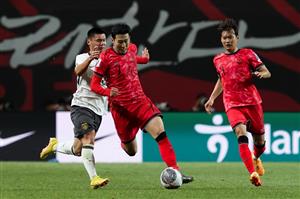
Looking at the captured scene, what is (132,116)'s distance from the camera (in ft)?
40.5

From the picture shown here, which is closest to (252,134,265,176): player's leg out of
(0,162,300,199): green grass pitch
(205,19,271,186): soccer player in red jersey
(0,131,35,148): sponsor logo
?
(0,162,300,199): green grass pitch

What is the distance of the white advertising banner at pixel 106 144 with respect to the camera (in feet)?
62.8

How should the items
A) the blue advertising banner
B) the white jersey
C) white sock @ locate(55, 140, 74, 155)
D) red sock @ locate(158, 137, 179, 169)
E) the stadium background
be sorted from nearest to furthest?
1. red sock @ locate(158, 137, 179, 169)
2. the white jersey
3. white sock @ locate(55, 140, 74, 155)
4. the blue advertising banner
5. the stadium background

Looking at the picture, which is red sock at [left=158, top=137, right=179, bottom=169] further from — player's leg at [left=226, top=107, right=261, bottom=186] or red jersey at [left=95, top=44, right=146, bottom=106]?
player's leg at [left=226, top=107, right=261, bottom=186]

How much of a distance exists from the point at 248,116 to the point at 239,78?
0.51 m

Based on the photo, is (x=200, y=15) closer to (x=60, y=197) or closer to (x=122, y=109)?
(x=122, y=109)

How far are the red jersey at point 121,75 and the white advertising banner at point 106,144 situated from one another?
6866mm

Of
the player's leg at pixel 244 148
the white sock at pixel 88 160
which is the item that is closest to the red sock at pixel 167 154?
the white sock at pixel 88 160

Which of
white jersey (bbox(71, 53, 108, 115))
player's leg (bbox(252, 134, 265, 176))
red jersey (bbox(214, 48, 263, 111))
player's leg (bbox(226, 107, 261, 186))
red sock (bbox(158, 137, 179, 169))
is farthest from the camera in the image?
player's leg (bbox(252, 134, 265, 176))

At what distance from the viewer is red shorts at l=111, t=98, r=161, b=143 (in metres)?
12.2

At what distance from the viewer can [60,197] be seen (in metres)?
11.3

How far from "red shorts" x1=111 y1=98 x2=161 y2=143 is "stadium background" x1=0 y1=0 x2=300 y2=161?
27.7 ft

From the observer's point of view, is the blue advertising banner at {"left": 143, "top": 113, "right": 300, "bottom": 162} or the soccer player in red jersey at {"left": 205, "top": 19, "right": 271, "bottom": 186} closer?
the soccer player in red jersey at {"left": 205, "top": 19, "right": 271, "bottom": 186}

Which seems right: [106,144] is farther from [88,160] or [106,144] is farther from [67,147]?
[88,160]
